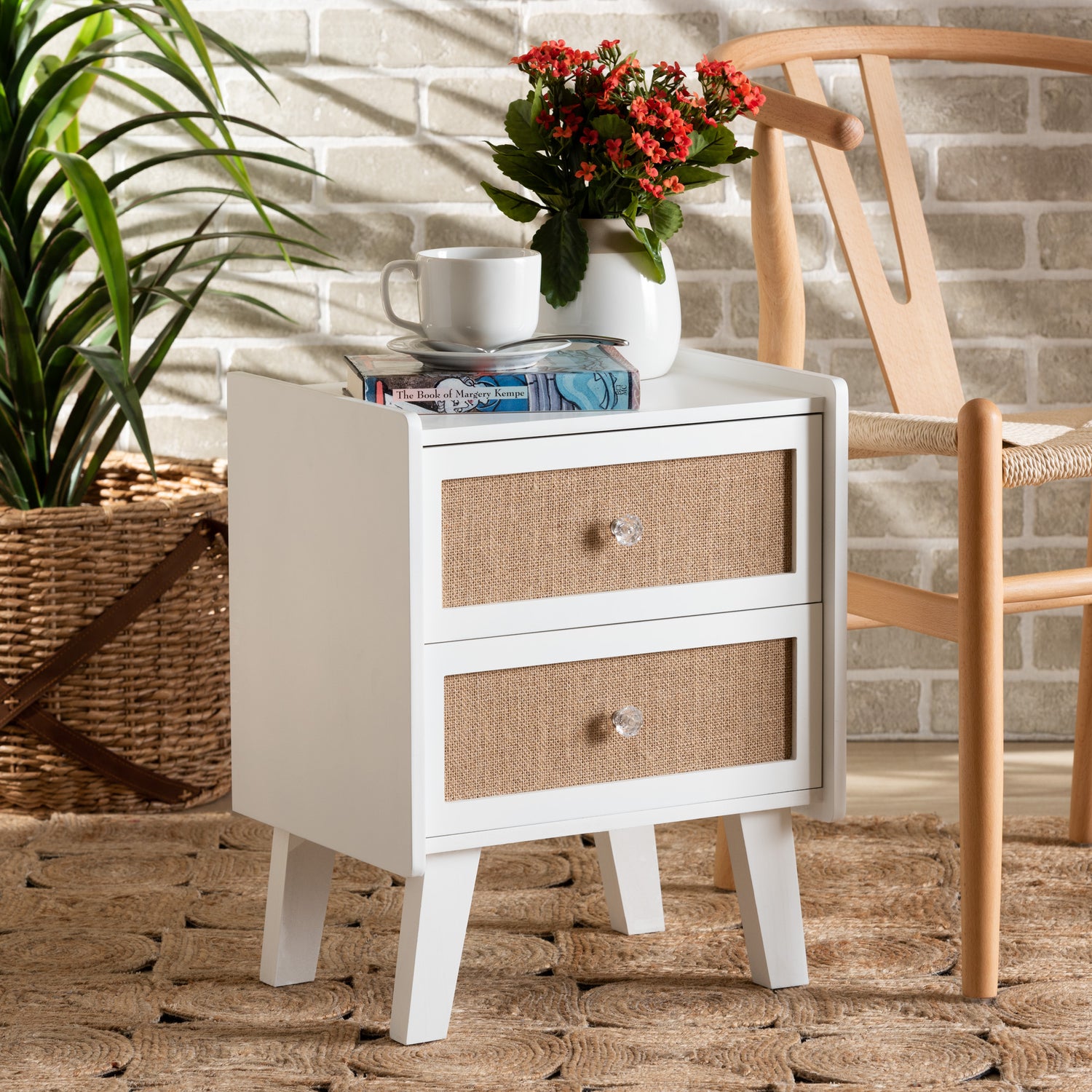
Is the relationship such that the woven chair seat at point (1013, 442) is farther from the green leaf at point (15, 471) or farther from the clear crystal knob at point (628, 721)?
the green leaf at point (15, 471)

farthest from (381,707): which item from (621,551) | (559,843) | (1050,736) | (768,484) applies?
(1050,736)

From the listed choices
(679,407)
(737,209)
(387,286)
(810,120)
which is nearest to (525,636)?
(679,407)

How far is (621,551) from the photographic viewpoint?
1.31m

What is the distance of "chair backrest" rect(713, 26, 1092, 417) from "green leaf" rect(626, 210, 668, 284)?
0.18m

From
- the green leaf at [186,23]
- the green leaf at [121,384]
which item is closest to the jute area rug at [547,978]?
the green leaf at [121,384]

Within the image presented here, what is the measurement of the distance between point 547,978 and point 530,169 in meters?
0.70

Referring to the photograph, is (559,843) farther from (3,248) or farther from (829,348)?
(3,248)

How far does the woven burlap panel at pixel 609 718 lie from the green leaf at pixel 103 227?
594 millimetres

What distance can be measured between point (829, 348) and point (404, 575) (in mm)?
1065

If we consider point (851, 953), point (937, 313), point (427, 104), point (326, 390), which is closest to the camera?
point (326, 390)

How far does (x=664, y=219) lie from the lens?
4.83 feet

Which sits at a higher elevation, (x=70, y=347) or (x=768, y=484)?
(x=70, y=347)

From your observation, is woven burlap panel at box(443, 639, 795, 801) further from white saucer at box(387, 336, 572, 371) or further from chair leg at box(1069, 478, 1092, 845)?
chair leg at box(1069, 478, 1092, 845)

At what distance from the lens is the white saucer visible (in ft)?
4.37
